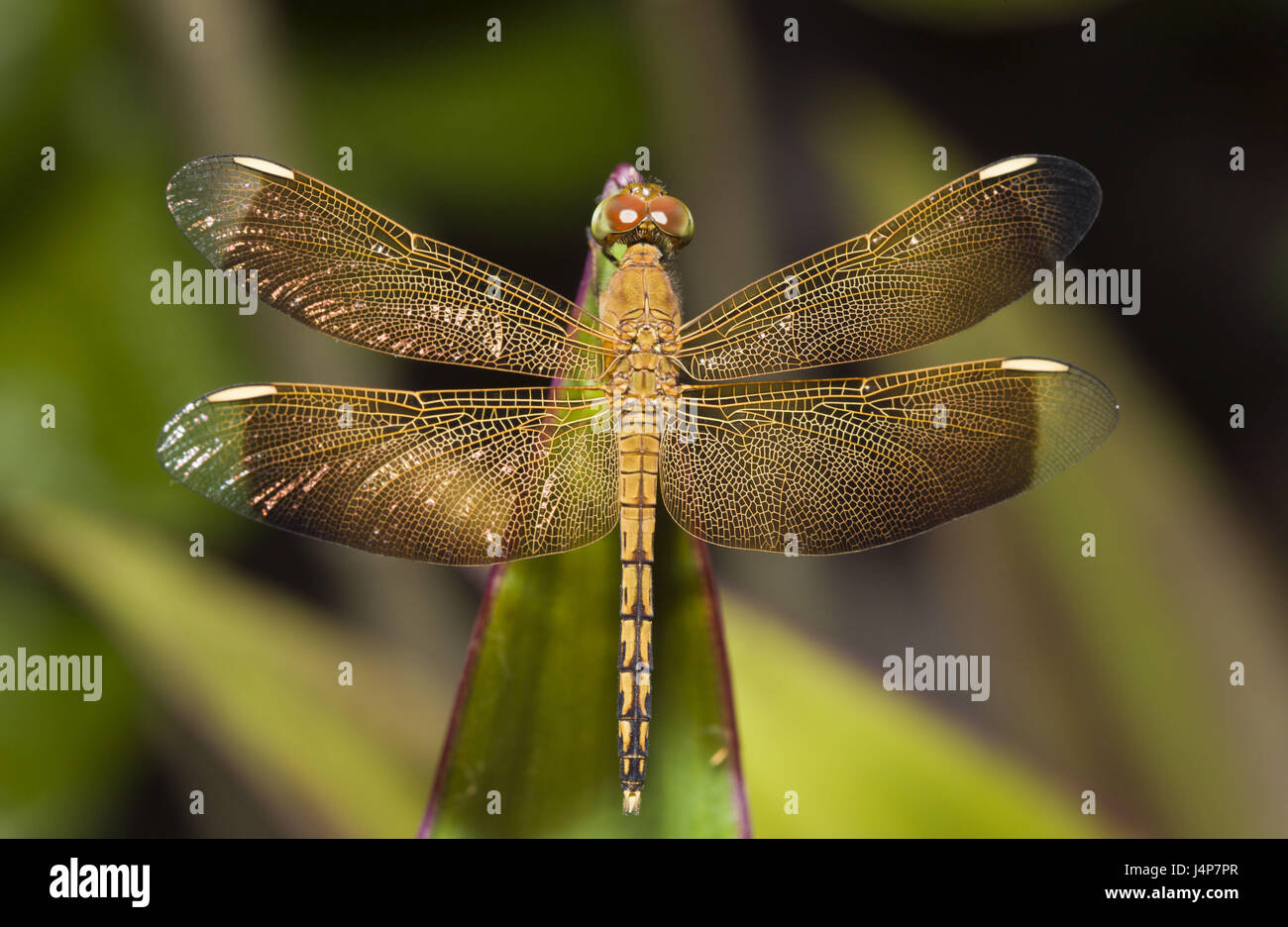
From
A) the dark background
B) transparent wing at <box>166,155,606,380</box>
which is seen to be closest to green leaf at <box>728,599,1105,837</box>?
the dark background

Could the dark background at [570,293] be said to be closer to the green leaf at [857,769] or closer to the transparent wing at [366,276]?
the green leaf at [857,769]

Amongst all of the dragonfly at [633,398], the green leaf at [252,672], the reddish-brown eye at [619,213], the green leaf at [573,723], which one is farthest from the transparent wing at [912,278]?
the green leaf at [252,672]

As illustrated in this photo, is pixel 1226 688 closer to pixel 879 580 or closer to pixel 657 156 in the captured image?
pixel 879 580

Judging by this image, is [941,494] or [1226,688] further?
[1226,688]

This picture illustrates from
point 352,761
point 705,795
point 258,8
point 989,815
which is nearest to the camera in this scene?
point 705,795

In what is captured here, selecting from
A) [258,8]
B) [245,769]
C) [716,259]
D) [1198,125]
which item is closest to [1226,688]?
[1198,125]

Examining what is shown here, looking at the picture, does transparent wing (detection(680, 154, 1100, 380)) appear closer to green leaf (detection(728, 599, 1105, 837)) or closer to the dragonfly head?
the dragonfly head

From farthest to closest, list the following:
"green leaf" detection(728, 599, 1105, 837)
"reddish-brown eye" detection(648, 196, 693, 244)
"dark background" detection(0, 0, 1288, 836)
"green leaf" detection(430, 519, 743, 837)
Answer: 1. "dark background" detection(0, 0, 1288, 836)
2. "reddish-brown eye" detection(648, 196, 693, 244)
3. "green leaf" detection(728, 599, 1105, 837)
4. "green leaf" detection(430, 519, 743, 837)
